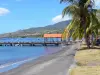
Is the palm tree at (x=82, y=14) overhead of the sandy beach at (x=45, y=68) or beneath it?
overhead

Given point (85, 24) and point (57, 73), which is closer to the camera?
point (57, 73)

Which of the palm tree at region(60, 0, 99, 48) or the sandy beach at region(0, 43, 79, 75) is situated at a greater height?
the palm tree at region(60, 0, 99, 48)

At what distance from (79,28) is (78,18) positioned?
9.80ft

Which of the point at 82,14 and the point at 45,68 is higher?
the point at 82,14

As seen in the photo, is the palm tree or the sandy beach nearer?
the sandy beach

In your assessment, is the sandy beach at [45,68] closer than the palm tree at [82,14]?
Yes

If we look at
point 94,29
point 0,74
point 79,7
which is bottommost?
point 0,74

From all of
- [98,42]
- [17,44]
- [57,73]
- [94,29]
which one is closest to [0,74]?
[57,73]

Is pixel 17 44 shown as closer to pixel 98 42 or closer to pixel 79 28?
pixel 98 42

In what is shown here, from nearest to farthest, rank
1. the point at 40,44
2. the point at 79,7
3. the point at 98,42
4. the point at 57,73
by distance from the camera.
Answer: the point at 57,73 → the point at 79,7 → the point at 98,42 → the point at 40,44

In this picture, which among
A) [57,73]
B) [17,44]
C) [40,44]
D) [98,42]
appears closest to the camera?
[57,73]

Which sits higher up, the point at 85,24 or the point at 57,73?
the point at 85,24

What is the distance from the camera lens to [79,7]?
5009 cm

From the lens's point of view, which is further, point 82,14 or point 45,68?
point 82,14
